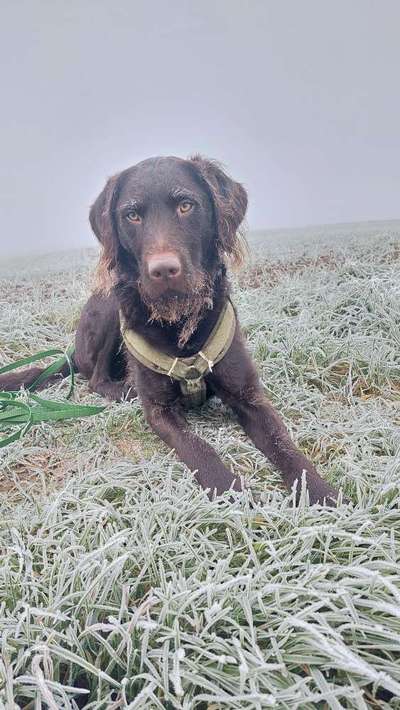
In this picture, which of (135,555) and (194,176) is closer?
(135,555)

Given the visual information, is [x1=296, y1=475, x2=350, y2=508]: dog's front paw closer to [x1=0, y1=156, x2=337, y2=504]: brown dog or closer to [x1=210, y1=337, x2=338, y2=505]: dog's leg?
[x1=210, y1=337, x2=338, y2=505]: dog's leg

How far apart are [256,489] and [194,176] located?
4.43 ft

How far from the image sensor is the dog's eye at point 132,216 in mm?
1946

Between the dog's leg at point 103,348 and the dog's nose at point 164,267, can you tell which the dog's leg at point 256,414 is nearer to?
the dog's nose at point 164,267

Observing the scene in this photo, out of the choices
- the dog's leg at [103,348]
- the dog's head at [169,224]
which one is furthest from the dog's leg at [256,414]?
the dog's leg at [103,348]

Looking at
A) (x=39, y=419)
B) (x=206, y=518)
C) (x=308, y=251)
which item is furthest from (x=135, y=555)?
(x=308, y=251)

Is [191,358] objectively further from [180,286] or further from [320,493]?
[320,493]

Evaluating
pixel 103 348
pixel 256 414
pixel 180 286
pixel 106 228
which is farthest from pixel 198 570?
pixel 103 348

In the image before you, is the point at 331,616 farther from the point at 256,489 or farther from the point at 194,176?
the point at 194,176

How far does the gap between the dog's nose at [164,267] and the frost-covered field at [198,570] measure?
2.27ft

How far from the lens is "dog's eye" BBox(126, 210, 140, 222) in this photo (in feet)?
6.39

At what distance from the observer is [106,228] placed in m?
2.10

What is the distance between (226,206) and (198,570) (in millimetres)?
1523

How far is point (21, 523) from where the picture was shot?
55.1 inches
